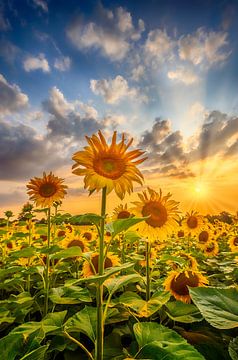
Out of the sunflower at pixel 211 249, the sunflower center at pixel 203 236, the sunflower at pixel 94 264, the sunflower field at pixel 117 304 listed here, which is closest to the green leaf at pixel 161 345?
the sunflower field at pixel 117 304

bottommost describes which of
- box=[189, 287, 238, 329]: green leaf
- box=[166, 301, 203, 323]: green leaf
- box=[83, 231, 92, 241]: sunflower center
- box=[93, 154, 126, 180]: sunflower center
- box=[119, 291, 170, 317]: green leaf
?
box=[166, 301, 203, 323]: green leaf

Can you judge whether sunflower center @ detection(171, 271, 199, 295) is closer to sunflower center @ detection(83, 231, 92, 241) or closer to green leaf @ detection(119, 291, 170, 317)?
green leaf @ detection(119, 291, 170, 317)

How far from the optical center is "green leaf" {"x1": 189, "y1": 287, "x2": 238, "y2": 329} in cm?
142

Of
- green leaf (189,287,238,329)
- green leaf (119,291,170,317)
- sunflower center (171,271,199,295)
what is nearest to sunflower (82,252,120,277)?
sunflower center (171,271,199,295)

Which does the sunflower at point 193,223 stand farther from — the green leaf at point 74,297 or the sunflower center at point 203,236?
the green leaf at point 74,297

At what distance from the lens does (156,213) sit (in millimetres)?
3828

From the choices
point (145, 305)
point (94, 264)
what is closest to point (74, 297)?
point (145, 305)

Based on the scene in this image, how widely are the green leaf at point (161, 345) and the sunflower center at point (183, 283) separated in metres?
1.73

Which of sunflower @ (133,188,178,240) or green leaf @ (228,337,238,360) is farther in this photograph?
sunflower @ (133,188,178,240)

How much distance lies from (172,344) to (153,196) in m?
2.36

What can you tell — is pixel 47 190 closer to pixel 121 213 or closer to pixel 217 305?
pixel 121 213

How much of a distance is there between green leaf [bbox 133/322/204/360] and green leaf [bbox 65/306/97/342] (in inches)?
17.0

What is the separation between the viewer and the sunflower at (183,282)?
11.2 ft

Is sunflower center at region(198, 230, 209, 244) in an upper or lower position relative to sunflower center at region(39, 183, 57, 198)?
lower
